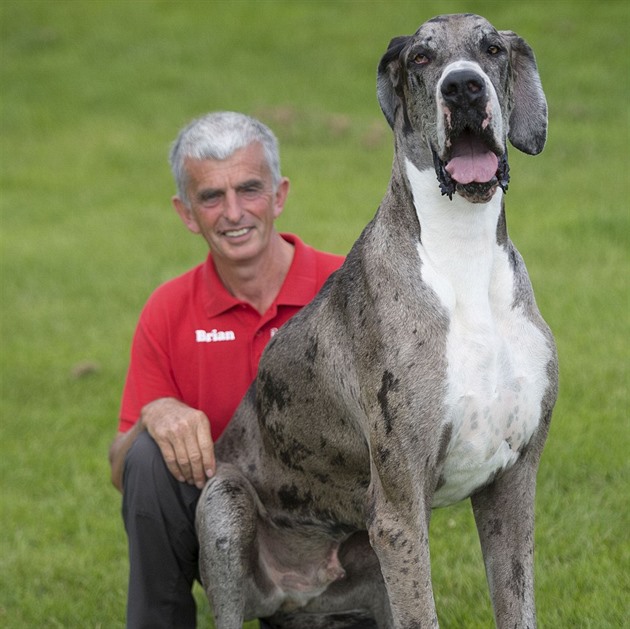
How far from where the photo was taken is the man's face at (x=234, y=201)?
4.43 metres

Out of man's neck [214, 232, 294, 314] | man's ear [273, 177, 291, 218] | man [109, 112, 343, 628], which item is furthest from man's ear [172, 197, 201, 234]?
man's ear [273, 177, 291, 218]

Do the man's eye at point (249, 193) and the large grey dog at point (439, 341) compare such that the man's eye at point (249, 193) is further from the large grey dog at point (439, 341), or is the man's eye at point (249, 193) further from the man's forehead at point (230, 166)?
the large grey dog at point (439, 341)

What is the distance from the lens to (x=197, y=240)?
10.6 meters

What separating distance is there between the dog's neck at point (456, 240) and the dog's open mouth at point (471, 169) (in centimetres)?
15

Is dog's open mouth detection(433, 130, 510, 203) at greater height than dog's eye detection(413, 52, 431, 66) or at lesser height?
lesser

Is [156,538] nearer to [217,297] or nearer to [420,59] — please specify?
[217,297]

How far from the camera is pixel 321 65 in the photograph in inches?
663

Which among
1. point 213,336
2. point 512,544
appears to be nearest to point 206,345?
point 213,336

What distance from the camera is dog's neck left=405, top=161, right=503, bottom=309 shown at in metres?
3.17

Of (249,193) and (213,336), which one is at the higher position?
(249,193)

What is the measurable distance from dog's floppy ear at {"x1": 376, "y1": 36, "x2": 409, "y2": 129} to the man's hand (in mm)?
1327

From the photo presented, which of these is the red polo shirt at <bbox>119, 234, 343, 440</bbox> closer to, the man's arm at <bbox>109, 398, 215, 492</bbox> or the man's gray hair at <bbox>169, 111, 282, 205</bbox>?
the man's arm at <bbox>109, 398, 215, 492</bbox>

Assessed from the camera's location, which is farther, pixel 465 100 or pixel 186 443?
pixel 186 443

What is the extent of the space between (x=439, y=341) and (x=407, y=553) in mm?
590
